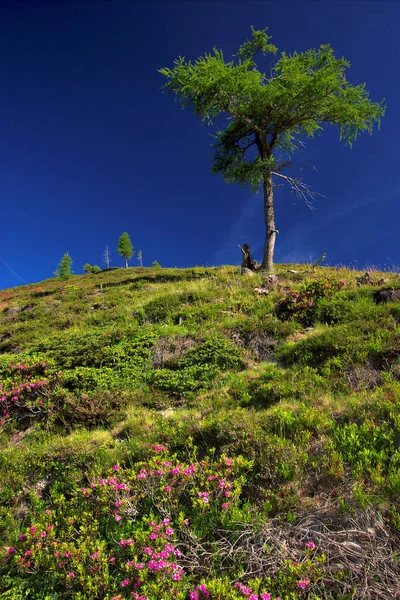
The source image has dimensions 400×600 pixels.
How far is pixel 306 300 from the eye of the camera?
8.45 m

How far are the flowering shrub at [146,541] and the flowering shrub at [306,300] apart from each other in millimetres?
5341

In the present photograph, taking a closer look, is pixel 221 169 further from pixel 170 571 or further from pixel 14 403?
pixel 170 571

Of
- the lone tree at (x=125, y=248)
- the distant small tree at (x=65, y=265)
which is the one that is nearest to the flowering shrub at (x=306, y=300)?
the distant small tree at (x=65, y=265)

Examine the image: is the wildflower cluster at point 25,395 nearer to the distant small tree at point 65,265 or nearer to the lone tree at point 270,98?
the lone tree at point 270,98

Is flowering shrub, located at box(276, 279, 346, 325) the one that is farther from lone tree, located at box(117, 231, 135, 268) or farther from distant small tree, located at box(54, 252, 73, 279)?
lone tree, located at box(117, 231, 135, 268)

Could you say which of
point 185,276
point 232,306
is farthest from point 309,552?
point 185,276

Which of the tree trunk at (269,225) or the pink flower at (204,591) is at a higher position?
the tree trunk at (269,225)

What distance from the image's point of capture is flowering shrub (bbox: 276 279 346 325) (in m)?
8.12

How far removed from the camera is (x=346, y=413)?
14.0 feet

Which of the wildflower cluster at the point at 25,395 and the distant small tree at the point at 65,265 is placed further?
the distant small tree at the point at 65,265

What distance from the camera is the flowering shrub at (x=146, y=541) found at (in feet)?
7.97

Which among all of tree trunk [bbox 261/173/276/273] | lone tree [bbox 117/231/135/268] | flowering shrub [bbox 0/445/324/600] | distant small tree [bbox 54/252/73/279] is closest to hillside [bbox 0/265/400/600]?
flowering shrub [bbox 0/445/324/600]

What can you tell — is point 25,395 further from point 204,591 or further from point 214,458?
point 204,591

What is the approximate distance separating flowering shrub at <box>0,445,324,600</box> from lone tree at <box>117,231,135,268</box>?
67.5 m
